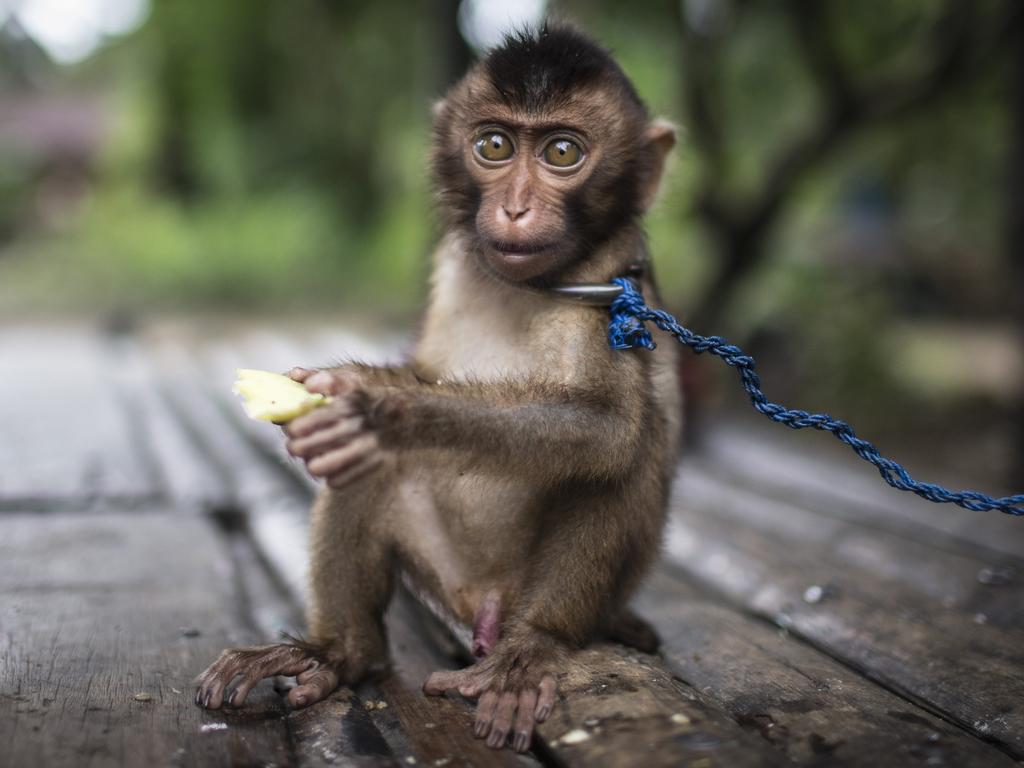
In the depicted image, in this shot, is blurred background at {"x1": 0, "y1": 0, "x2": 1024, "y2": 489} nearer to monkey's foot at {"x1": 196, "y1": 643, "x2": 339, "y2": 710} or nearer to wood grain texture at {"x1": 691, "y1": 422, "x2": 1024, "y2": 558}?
wood grain texture at {"x1": 691, "y1": 422, "x2": 1024, "y2": 558}

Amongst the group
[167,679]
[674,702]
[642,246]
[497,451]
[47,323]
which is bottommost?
[47,323]

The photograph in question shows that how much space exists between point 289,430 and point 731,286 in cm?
648

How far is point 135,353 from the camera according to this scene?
8.28 metres

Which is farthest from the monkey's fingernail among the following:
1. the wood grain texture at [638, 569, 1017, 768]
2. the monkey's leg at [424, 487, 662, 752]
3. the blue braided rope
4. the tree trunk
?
the tree trunk

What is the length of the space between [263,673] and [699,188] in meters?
6.95

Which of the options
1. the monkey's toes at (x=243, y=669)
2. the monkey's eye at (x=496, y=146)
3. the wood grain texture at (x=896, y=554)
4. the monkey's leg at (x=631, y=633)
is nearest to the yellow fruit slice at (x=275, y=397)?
the monkey's toes at (x=243, y=669)

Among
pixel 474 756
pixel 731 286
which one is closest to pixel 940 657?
pixel 474 756

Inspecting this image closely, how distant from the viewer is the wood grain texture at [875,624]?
2.62 metres

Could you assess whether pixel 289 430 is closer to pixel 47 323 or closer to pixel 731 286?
pixel 731 286

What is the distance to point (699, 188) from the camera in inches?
347

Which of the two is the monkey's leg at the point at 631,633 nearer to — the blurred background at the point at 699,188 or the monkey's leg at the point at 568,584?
the monkey's leg at the point at 568,584

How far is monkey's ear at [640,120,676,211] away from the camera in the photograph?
3.11 m

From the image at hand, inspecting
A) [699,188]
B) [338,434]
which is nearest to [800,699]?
[338,434]

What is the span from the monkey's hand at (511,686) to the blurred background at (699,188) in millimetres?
1530
